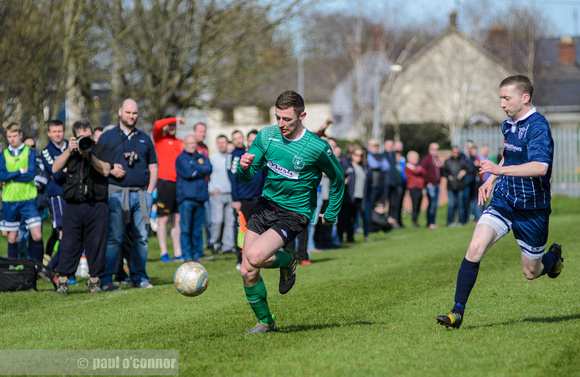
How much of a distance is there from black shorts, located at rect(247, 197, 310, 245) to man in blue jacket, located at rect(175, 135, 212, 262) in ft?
22.3

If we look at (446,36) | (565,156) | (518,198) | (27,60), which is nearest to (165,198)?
(27,60)

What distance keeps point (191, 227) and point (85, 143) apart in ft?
15.9

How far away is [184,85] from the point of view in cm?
2325

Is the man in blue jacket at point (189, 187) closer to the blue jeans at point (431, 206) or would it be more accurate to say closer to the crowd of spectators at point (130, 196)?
the crowd of spectators at point (130, 196)

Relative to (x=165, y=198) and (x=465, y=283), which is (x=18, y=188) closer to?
(x=165, y=198)

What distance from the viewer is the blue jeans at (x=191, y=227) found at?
44.1 ft

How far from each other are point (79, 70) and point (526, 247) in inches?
649

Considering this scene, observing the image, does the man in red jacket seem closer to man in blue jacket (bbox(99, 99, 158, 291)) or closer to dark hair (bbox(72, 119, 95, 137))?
man in blue jacket (bbox(99, 99, 158, 291))

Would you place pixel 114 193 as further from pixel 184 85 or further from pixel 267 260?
pixel 184 85

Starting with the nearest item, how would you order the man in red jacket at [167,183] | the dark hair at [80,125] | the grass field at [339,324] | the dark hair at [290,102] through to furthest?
the grass field at [339,324]
the dark hair at [290,102]
the dark hair at [80,125]
the man in red jacket at [167,183]

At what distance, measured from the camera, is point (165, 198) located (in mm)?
13672

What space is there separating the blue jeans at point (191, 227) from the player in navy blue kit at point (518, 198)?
301 inches

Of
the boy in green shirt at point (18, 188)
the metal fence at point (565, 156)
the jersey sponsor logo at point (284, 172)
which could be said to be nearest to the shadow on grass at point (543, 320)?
the jersey sponsor logo at point (284, 172)

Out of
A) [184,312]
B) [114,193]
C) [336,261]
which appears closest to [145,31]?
[336,261]
